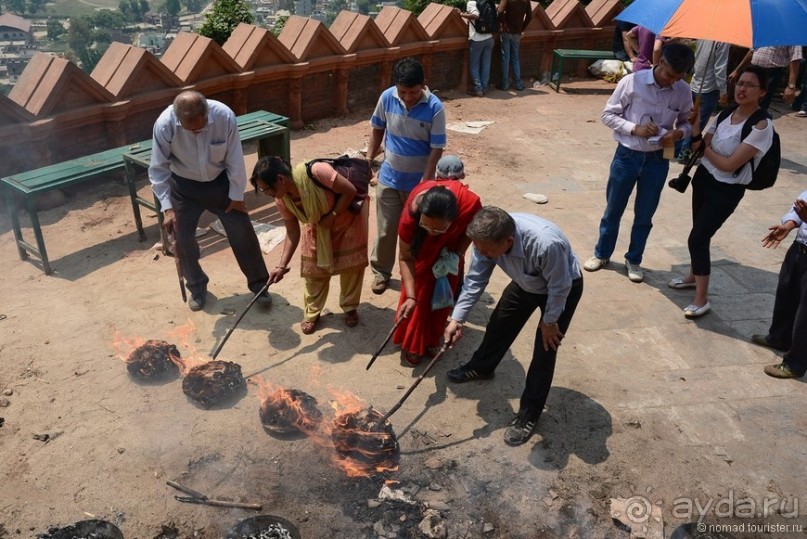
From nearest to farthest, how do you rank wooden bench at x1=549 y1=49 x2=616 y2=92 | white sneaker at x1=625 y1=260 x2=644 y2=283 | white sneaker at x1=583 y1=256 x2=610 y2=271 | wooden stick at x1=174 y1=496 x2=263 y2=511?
wooden stick at x1=174 y1=496 x2=263 y2=511 < white sneaker at x1=625 y1=260 x2=644 y2=283 < white sneaker at x1=583 y1=256 x2=610 y2=271 < wooden bench at x1=549 y1=49 x2=616 y2=92

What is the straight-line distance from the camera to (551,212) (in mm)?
7266

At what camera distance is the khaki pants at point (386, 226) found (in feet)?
17.5

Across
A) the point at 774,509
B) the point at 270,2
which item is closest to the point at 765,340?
the point at 774,509

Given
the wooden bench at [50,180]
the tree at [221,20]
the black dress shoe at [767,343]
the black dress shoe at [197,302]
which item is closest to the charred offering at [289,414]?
the black dress shoe at [197,302]

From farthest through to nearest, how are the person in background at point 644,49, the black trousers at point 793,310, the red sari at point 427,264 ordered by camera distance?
the person in background at point 644,49, the black trousers at point 793,310, the red sari at point 427,264

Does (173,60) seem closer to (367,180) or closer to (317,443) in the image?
(367,180)

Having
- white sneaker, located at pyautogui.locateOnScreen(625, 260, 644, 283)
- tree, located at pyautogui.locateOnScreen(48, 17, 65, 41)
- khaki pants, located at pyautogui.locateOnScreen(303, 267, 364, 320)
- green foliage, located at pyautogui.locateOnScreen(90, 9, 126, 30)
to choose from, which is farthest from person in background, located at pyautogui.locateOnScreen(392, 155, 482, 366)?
green foliage, located at pyautogui.locateOnScreen(90, 9, 126, 30)

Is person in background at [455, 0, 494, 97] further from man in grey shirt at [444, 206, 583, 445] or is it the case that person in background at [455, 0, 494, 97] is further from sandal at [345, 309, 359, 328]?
man in grey shirt at [444, 206, 583, 445]

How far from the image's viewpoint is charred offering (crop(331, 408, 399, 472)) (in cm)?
381

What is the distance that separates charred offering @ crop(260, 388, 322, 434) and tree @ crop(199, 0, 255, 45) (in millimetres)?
7434

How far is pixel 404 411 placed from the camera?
434 cm

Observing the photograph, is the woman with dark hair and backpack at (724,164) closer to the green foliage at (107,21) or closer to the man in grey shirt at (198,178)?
the man in grey shirt at (198,178)

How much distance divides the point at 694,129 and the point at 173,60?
20.4 ft

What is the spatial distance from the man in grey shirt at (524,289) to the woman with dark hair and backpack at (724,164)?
2070 mm
